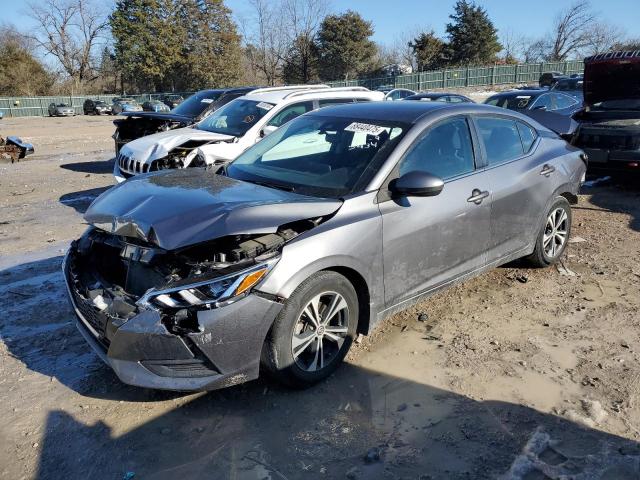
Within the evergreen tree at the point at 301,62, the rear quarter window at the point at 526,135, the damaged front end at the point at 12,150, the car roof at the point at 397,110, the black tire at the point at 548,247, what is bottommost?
the black tire at the point at 548,247

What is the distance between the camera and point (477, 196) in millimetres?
4184

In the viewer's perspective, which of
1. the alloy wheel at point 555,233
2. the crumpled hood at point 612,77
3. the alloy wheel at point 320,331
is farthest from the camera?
the crumpled hood at point 612,77

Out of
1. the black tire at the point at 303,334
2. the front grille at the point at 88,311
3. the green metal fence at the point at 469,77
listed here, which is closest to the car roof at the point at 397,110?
the black tire at the point at 303,334

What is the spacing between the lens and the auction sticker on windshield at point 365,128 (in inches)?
158

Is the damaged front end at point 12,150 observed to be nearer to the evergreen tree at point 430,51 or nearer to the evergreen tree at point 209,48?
the evergreen tree at point 209,48

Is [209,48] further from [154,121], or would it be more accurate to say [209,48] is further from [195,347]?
[195,347]

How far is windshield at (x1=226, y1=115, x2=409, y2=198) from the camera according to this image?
12.2ft

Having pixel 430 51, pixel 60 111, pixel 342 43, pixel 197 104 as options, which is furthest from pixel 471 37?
pixel 197 104

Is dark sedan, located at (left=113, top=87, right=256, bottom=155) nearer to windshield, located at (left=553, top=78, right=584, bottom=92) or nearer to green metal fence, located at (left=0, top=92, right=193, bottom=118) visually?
windshield, located at (left=553, top=78, right=584, bottom=92)

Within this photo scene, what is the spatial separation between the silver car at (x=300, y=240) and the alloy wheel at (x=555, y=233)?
1.40 feet

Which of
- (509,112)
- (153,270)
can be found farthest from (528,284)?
(153,270)

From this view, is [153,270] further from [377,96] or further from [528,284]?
[377,96]

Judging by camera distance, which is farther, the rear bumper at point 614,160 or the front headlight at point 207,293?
the rear bumper at point 614,160

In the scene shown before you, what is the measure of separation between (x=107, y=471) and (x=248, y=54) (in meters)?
64.1
